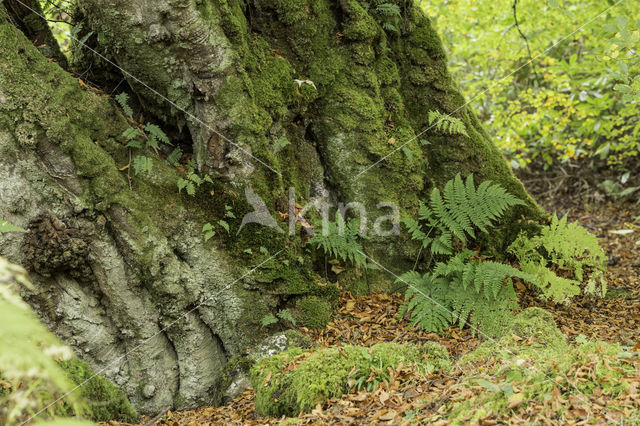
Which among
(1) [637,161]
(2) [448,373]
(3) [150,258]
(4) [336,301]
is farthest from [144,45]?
(1) [637,161]

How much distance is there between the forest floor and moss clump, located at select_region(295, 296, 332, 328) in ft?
0.26

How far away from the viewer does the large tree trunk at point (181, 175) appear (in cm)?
390

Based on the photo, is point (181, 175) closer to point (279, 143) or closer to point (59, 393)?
point (279, 143)

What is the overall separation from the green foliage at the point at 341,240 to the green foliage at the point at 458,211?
61cm

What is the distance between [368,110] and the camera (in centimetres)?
531

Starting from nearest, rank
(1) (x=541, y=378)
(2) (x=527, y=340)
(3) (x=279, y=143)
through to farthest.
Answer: (1) (x=541, y=378)
(2) (x=527, y=340)
(3) (x=279, y=143)

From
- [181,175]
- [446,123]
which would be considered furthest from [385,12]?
[181,175]

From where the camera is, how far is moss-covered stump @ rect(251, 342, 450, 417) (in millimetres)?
3246

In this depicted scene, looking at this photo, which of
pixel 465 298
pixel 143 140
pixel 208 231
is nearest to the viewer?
pixel 208 231

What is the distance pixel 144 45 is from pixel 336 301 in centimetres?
310

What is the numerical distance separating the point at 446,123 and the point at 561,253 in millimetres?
1968

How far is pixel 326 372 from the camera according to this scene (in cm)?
336

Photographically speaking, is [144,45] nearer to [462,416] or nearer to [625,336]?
[462,416]

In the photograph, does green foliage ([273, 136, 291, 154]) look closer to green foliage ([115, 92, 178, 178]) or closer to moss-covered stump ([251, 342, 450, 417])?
green foliage ([115, 92, 178, 178])
